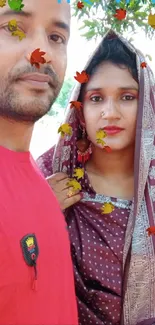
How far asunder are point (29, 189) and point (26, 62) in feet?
0.90

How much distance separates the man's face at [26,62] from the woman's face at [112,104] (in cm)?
39

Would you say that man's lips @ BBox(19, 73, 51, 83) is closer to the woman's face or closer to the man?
the man

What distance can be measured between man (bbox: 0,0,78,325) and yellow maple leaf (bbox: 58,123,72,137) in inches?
14.4

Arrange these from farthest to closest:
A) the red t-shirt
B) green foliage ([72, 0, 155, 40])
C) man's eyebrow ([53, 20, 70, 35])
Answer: green foliage ([72, 0, 155, 40]), man's eyebrow ([53, 20, 70, 35]), the red t-shirt

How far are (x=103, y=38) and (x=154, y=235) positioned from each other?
65cm

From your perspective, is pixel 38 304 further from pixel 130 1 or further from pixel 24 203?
pixel 130 1

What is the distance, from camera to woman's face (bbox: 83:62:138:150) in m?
1.30

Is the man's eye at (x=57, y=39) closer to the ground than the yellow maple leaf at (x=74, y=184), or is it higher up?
higher up

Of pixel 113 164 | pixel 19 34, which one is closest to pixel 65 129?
pixel 113 164

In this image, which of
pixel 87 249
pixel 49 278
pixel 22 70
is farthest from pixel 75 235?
pixel 22 70

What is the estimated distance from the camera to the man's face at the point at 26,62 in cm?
88
